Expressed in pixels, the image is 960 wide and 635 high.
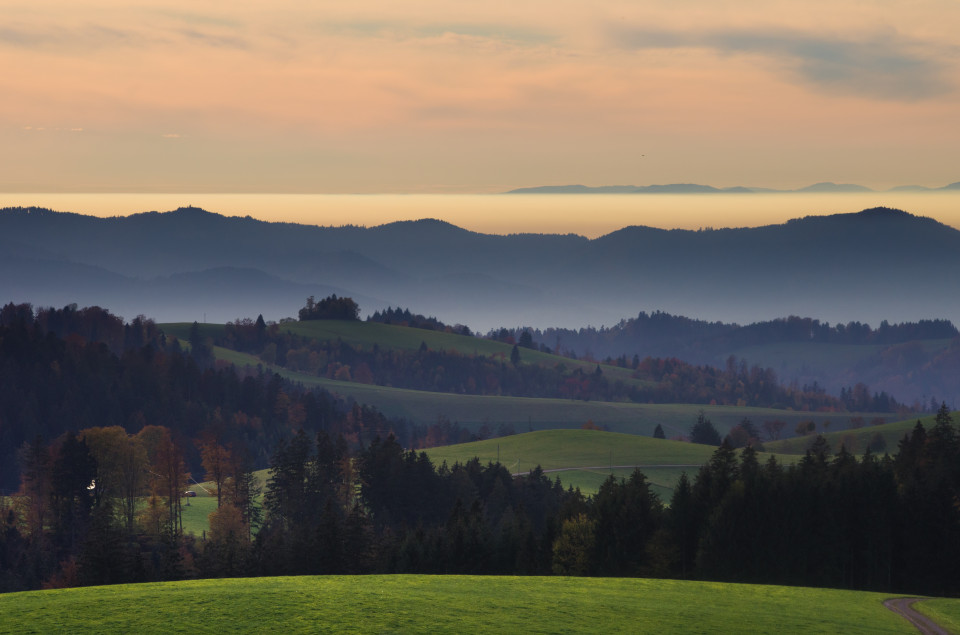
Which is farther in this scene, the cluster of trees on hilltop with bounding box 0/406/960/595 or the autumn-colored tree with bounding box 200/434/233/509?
the autumn-colored tree with bounding box 200/434/233/509

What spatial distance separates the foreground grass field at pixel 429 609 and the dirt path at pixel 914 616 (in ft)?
2.30

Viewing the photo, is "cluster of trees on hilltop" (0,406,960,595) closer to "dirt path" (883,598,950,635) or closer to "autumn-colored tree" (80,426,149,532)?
"dirt path" (883,598,950,635)

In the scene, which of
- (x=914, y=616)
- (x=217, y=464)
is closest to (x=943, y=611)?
(x=914, y=616)

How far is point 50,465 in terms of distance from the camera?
160750 mm

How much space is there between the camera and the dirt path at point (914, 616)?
47531 mm

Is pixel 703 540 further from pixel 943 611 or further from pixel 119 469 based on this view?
pixel 119 469

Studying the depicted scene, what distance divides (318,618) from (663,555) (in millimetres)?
49435

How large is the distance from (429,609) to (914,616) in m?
24.4

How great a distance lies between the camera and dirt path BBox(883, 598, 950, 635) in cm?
4753

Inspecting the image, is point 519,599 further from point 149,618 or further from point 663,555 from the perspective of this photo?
point 663,555

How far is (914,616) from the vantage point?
51844 mm

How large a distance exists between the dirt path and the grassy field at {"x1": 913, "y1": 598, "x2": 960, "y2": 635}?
12.1 inches

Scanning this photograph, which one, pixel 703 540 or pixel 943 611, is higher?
pixel 943 611

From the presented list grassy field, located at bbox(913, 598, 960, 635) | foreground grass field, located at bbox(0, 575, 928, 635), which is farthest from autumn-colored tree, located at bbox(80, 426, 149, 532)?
grassy field, located at bbox(913, 598, 960, 635)
